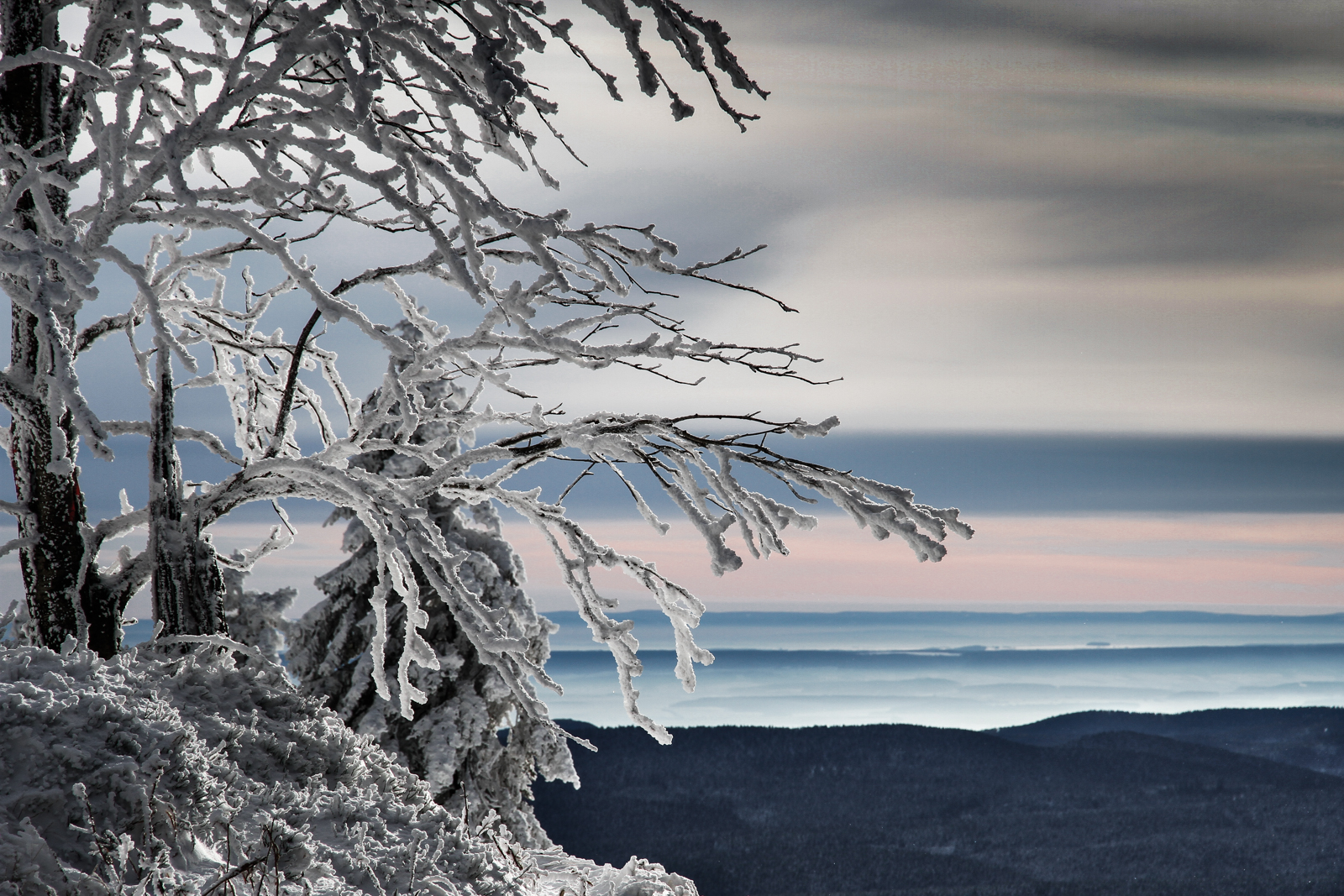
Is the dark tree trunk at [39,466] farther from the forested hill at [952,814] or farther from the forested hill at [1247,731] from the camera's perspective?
the forested hill at [1247,731]

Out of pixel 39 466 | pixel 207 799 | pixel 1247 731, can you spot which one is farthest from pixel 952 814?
pixel 207 799

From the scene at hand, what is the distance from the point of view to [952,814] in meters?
61.2

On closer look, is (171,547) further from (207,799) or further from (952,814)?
(952,814)

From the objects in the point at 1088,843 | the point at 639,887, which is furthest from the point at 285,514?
the point at 1088,843

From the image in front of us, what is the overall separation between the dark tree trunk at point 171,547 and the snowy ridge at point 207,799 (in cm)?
57

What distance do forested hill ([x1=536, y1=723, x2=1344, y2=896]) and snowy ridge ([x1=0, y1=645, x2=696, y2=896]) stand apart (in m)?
34.3

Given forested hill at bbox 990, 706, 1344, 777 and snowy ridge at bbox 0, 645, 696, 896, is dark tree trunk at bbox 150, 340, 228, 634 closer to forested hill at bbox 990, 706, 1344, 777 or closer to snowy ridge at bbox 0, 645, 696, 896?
snowy ridge at bbox 0, 645, 696, 896

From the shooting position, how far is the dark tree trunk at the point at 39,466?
591cm

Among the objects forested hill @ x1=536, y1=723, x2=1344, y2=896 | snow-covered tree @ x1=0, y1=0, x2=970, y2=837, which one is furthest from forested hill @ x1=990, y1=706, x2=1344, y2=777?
snow-covered tree @ x1=0, y1=0, x2=970, y2=837

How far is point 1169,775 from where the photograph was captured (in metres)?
67.7

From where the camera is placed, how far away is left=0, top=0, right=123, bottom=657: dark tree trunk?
5.91 m

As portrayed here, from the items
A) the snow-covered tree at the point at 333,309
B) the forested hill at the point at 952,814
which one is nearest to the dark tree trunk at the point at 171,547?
→ the snow-covered tree at the point at 333,309

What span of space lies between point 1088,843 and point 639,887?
59180mm

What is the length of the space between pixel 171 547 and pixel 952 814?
63.6 meters
